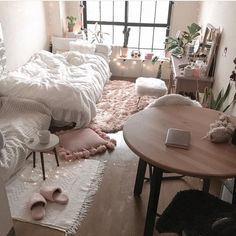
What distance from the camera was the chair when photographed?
116cm

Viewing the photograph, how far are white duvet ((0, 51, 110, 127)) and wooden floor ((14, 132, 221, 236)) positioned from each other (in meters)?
0.65

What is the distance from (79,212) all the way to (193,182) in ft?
3.37

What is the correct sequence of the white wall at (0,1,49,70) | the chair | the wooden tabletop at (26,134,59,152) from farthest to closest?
the white wall at (0,1,49,70), the wooden tabletop at (26,134,59,152), the chair

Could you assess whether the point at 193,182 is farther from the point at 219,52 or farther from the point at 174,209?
the point at 219,52

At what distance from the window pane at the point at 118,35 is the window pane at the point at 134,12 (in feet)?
0.84

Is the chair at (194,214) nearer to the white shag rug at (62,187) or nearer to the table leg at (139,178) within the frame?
the table leg at (139,178)

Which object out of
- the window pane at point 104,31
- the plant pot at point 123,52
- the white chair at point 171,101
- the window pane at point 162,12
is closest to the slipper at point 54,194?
the white chair at point 171,101

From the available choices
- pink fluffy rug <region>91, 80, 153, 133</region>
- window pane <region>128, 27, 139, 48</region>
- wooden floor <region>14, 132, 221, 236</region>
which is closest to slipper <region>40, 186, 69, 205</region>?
wooden floor <region>14, 132, 221, 236</region>

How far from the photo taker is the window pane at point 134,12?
4.65 meters

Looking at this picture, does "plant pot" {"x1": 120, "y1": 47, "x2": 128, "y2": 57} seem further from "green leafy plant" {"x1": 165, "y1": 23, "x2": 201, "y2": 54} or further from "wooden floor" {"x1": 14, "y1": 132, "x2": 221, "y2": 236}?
"wooden floor" {"x1": 14, "y1": 132, "x2": 221, "y2": 236}

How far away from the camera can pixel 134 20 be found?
4.77m

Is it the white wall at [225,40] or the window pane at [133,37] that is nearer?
the white wall at [225,40]

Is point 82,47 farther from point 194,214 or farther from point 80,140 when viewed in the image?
point 194,214

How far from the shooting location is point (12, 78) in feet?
9.19
